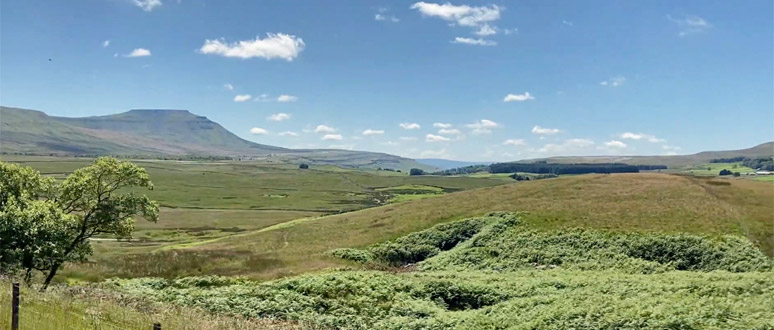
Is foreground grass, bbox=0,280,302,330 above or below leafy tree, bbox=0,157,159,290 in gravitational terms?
below

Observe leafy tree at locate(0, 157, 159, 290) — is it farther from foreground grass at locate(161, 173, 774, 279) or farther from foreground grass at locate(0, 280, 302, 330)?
foreground grass at locate(161, 173, 774, 279)

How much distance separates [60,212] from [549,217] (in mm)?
52327

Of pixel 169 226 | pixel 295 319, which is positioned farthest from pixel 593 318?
pixel 169 226

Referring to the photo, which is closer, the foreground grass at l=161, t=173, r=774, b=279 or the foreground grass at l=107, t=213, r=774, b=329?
the foreground grass at l=107, t=213, r=774, b=329

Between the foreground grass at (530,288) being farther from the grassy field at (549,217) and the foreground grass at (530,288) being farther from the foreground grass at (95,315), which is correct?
the foreground grass at (95,315)

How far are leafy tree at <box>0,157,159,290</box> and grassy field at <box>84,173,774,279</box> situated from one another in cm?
1369

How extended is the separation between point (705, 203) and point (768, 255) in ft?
50.9

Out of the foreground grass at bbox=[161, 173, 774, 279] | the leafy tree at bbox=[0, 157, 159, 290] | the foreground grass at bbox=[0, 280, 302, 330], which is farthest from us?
the foreground grass at bbox=[161, 173, 774, 279]

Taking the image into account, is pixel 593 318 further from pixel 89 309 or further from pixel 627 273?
pixel 89 309

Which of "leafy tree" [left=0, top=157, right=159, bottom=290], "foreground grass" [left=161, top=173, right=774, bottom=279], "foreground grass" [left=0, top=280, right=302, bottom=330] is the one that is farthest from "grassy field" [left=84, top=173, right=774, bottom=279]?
"foreground grass" [left=0, top=280, right=302, bottom=330]

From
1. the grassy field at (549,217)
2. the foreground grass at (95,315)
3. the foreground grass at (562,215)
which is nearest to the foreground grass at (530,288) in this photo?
the foreground grass at (562,215)

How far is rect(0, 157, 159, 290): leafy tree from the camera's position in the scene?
3812 centimetres

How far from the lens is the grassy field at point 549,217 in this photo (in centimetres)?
5747

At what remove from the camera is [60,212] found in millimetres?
41062
